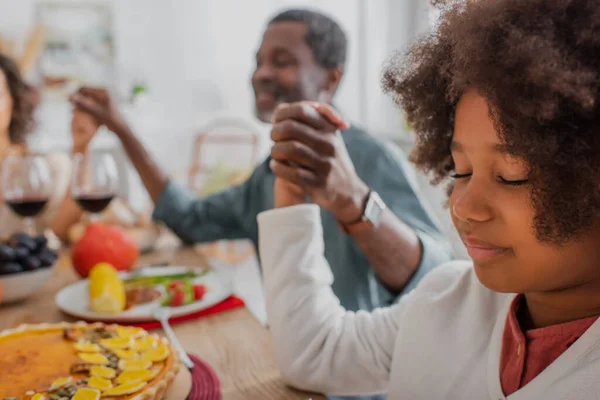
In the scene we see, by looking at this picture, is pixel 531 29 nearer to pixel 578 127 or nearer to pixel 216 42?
pixel 578 127

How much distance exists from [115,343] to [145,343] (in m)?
0.04

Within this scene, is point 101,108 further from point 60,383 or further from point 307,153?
point 60,383

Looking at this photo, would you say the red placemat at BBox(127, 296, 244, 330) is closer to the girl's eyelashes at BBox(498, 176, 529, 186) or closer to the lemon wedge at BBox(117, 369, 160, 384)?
the lemon wedge at BBox(117, 369, 160, 384)

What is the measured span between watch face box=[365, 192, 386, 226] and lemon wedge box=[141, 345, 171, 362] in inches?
16.8

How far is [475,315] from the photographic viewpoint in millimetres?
797

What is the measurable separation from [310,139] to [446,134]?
8.7 inches

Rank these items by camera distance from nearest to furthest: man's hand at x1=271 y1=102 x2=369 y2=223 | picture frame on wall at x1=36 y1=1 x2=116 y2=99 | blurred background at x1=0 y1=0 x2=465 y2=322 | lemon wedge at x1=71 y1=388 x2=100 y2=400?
lemon wedge at x1=71 y1=388 x2=100 y2=400, man's hand at x1=271 y1=102 x2=369 y2=223, blurred background at x1=0 y1=0 x2=465 y2=322, picture frame on wall at x1=36 y1=1 x2=116 y2=99

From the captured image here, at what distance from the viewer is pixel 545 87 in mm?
547

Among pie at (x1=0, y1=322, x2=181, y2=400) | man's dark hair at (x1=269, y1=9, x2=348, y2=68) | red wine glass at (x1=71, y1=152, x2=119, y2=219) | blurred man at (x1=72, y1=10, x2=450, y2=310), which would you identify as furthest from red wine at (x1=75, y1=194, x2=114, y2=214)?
man's dark hair at (x1=269, y1=9, x2=348, y2=68)

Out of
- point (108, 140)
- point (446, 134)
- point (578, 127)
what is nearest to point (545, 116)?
point (578, 127)

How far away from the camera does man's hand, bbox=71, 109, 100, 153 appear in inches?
65.9

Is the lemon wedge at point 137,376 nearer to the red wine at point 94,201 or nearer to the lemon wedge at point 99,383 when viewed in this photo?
the lemon wedge at point 99,383

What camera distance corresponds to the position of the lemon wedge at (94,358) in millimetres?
771

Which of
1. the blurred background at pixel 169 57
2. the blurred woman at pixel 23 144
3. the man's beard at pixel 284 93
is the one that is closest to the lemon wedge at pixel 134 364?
the man's beard at pixel 284 93
